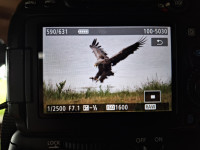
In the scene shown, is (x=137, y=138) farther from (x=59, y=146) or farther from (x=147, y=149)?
(x=59, y=146)

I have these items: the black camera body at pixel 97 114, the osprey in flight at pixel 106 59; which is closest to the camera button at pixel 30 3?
the black camera body at pixel 97 114

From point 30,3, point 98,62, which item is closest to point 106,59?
point 98,62

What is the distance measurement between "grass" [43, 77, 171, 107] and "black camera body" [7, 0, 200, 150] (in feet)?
0.05

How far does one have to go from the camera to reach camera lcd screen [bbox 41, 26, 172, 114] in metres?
0.52

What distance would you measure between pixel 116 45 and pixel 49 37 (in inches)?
4.7

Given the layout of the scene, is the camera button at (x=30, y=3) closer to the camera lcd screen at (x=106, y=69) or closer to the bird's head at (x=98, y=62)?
the camera lcd screen at (x=106, y=69)

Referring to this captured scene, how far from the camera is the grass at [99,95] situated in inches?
20.7

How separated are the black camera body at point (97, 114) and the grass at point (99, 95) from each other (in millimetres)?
14

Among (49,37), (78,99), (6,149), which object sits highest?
(49,37)

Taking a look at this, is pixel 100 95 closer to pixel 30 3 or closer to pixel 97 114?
pixel 97 114

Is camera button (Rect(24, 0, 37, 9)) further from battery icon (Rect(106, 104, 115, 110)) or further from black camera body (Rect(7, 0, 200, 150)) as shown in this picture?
battery icon (Rect(106, 104, 115, 110))

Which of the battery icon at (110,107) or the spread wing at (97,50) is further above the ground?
the spread wing at (97,50)

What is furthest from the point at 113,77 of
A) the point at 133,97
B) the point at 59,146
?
the point at 59,146

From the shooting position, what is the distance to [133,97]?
0.53 metres
